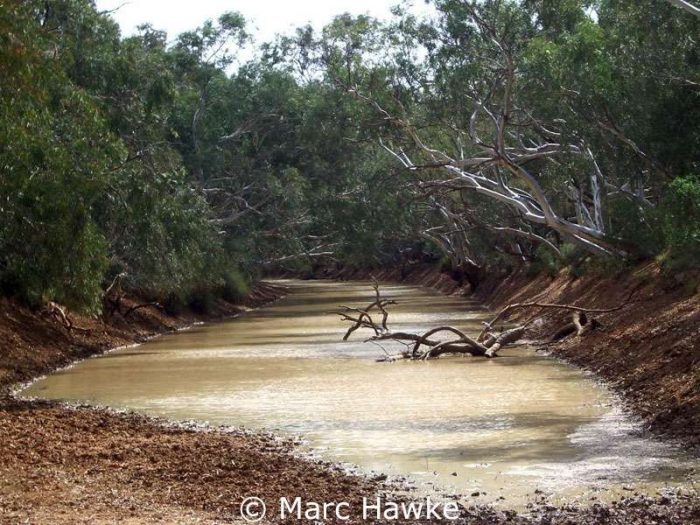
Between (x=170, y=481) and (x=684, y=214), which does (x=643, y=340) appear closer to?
(x=684, y=214)

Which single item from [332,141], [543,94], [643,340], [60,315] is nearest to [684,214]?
[643,340]

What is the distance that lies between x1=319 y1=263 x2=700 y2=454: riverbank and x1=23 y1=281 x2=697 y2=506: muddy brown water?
0.46 metres

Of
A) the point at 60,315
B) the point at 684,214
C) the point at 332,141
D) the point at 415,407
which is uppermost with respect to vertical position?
the point at 332,141

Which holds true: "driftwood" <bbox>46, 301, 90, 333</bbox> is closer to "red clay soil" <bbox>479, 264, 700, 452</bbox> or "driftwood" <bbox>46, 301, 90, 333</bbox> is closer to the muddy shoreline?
the muddy shoreline

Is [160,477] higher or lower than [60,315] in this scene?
lower

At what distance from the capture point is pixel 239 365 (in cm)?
2438

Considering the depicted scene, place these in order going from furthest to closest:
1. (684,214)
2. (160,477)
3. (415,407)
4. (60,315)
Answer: (60,315), (684,214), (415,407), (160,477)

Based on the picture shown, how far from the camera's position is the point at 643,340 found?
64.7 ft

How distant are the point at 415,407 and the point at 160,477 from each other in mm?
6420

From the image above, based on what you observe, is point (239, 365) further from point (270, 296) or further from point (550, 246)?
point (270, 296)

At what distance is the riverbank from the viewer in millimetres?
14219

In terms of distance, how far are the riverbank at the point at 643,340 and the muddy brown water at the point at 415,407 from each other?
0.46m

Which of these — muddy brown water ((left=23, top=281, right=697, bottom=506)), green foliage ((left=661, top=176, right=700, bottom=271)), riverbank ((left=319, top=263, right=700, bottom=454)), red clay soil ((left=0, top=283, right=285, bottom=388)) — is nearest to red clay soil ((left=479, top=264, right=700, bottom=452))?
riverbank ((left=319, top=263, right=700, bottom=454))

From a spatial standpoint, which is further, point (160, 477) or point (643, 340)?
point (643, 340)
